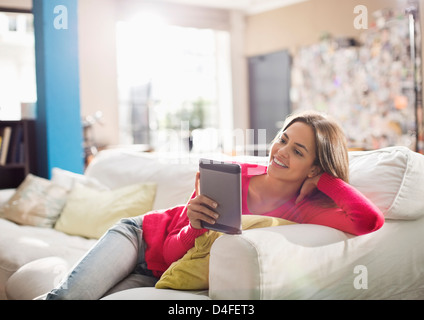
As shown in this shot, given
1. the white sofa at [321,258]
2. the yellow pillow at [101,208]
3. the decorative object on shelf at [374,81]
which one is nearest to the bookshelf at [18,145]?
the yellow pillow at [101,208]

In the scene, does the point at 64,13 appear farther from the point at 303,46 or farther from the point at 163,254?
the point at 303,46

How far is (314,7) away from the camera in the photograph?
20.5 feet

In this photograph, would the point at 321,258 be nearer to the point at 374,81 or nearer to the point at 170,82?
the point at 374,81

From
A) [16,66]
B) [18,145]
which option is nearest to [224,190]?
[18,145]

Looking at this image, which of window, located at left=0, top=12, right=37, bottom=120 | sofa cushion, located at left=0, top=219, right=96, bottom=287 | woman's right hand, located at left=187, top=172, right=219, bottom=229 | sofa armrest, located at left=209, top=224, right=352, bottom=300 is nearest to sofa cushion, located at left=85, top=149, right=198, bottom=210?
sofa cushion, located at left=0, top=219, right=96, bottom=287

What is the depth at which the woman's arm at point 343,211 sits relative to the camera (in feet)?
4.78

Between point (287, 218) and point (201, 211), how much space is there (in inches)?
14.1

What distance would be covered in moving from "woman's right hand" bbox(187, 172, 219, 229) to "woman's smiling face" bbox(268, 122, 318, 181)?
0.32 metres

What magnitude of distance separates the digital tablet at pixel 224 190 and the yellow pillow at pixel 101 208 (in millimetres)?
1097

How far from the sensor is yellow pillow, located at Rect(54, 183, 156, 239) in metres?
2.48

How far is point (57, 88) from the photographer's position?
341 centimetres

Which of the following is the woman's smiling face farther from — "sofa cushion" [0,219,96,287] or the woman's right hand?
"sofa cushion" [0,219,96,287]
